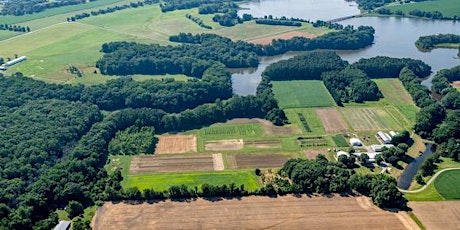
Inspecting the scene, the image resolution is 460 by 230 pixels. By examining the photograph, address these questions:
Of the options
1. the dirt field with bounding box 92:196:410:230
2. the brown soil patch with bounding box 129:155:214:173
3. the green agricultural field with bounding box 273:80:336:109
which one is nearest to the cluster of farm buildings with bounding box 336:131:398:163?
the dirt field with bounding box 92:196:410:230

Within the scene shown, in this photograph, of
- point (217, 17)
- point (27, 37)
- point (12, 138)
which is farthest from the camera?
point (217, 17)

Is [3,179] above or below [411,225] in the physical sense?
above

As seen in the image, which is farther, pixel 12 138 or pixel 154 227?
pixel 12 138

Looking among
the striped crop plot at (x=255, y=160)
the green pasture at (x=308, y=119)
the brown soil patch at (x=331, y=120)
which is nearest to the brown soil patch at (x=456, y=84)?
the brown soil patch at (x=331, y=120)

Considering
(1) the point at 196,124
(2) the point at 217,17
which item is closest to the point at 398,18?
(2) the point at 217,17

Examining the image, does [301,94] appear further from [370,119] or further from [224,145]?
[224,145]

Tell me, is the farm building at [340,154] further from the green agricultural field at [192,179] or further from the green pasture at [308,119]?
the green agricultural field at [192,179]

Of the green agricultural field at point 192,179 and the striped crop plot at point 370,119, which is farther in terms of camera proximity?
the striped crop plot at point 370,119

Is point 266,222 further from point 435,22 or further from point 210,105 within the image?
point 435,22
